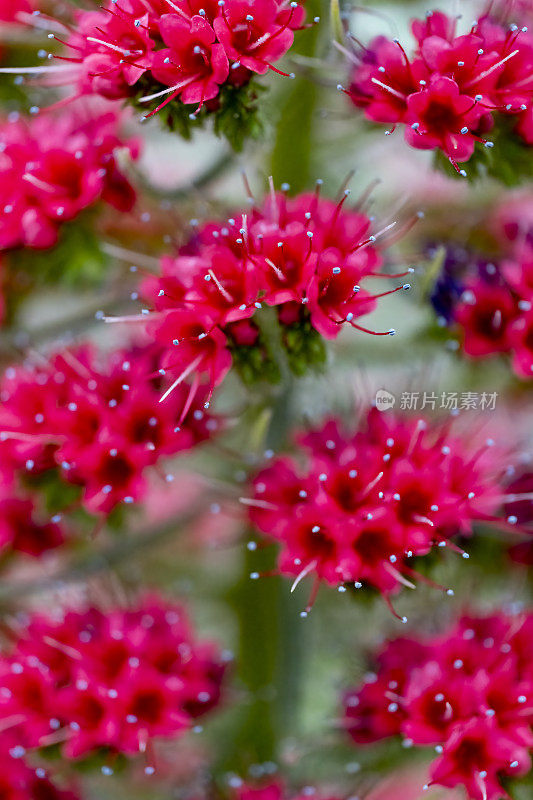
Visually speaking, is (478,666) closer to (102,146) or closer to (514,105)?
(514,105)

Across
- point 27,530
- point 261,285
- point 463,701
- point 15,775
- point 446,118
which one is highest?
point 446,118

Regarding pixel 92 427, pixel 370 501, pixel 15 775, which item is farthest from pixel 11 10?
pixel 15 775

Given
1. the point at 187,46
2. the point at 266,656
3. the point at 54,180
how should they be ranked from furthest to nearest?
the point at 266,656, the point at 54,180, the point at 187,46

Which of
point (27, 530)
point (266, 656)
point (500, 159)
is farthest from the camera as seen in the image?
point (266, 656)

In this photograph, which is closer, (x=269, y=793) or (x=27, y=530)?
(x=269, y=793)

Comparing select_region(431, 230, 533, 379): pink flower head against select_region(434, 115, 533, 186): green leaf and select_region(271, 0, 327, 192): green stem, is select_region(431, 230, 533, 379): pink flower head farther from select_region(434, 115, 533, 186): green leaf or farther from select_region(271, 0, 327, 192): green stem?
select_region(271, 0, 327, 192): green stem

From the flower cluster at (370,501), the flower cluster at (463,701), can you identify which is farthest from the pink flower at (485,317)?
the flower cluster at (463,701)

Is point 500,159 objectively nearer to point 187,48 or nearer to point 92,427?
point 187,48
